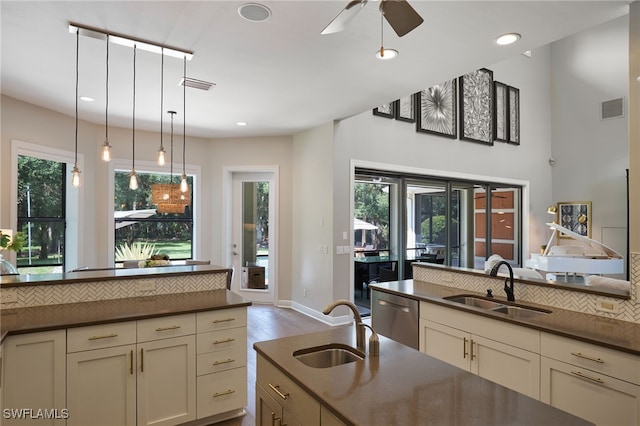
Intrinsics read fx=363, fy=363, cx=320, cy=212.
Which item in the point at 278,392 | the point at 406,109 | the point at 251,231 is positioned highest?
the point at 406,109

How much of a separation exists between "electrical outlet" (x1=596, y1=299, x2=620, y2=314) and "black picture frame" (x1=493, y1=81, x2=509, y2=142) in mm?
5888

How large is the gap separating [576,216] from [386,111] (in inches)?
213

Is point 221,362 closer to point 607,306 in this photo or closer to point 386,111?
point 607,306

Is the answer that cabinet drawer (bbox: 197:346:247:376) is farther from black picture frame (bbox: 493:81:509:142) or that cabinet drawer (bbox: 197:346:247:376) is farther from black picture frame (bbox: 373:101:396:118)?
black picture frame (bbox: 493:81:509:142)

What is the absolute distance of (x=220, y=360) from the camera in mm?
2562

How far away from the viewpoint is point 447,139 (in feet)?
21.9

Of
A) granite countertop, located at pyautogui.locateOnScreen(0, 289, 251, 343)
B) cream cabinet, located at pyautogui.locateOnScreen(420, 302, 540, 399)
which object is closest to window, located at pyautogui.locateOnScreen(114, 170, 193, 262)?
granite countertop, located at pyautogui.locateOnScreen(0, 289, 251, 343)

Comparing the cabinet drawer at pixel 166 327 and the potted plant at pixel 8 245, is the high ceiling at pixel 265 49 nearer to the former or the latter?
the potted plant at pixel 8 245

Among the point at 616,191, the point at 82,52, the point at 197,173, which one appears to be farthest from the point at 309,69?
the point at 616,191

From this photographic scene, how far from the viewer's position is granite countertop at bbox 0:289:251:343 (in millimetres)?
2074

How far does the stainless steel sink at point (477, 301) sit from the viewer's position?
109 inches

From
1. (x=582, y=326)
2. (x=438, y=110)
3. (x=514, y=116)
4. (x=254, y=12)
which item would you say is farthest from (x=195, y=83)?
(x=514, y=116)

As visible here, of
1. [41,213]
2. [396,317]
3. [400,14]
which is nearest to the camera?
[400,14]

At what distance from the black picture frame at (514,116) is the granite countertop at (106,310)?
7344mm
